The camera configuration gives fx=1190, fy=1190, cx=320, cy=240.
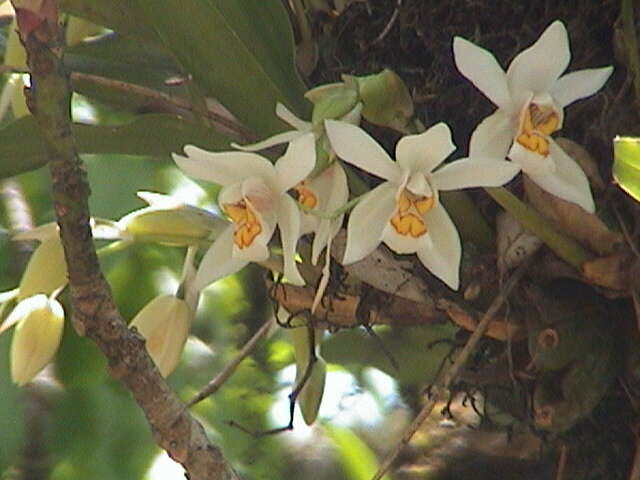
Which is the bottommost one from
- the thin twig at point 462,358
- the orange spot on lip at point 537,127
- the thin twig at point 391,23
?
the thin twig at point 462,358

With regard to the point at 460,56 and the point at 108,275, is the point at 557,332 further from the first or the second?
the point at 108,275

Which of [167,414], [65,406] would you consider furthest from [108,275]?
[167,414]

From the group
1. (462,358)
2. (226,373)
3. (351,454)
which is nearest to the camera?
(462,358)

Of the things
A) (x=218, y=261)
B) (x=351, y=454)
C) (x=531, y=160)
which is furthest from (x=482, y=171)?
(x=351, y=454)

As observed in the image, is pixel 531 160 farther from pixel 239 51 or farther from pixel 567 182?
pixel 239 51

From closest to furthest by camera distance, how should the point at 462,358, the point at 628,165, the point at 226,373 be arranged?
1. the point at 628,165
2. the point at 462,358
3. the point at 226,373

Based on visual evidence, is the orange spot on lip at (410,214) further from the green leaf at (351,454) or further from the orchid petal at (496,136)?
the green leaf at (351,454)

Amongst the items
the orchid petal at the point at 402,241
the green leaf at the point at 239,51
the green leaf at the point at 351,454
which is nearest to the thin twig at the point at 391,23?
the green leaf at the point at 239,51
